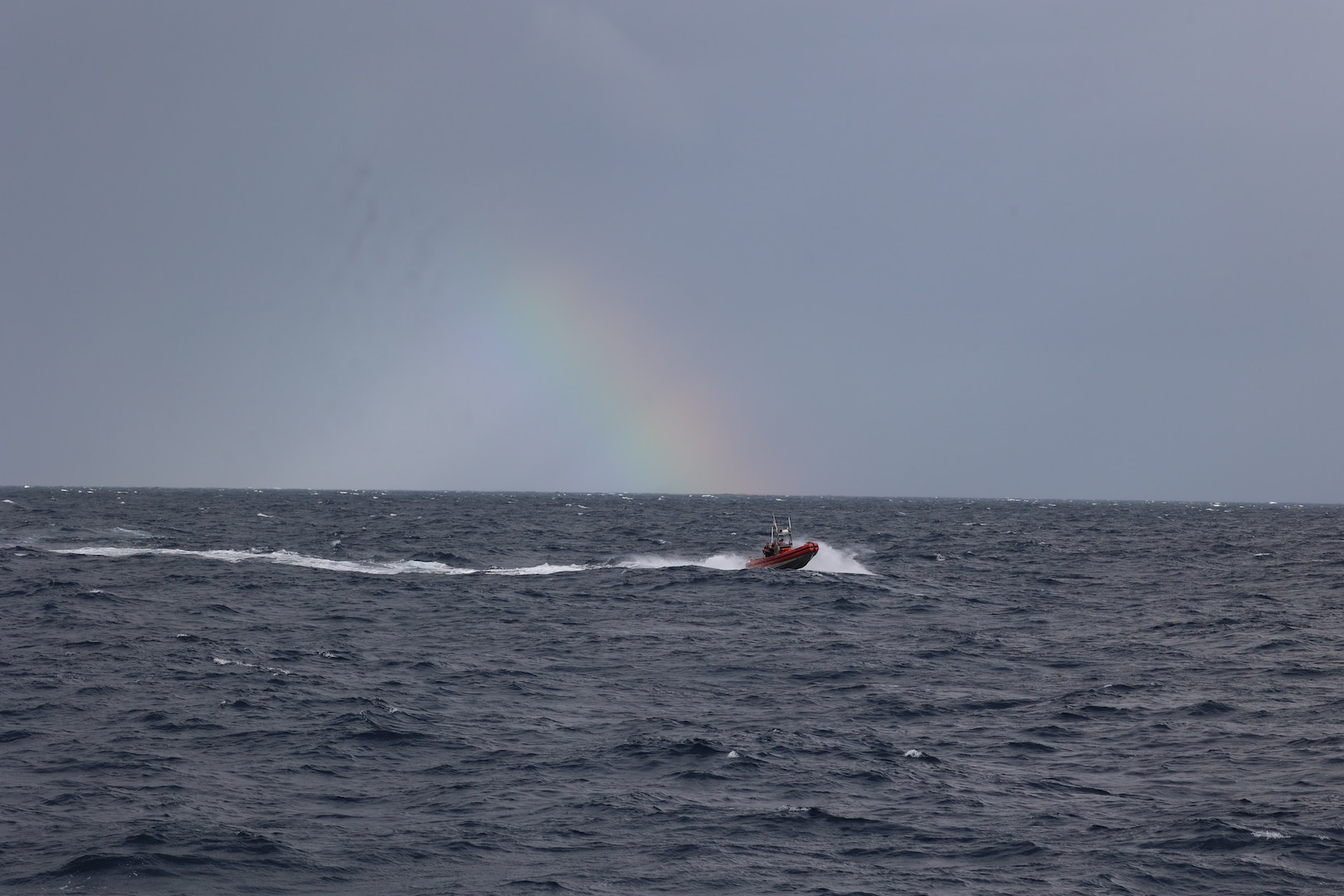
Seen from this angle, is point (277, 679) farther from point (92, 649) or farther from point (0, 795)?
point (0, 795)

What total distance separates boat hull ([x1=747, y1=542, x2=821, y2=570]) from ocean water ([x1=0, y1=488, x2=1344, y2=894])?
7046 mm

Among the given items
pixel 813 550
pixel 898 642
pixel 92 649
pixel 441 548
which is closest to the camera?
pixel 92 649

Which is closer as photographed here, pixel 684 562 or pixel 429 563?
pixel 429 563

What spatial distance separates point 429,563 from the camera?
Answer: 240 ft

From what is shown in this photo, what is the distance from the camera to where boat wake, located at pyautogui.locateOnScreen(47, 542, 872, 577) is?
68750mm

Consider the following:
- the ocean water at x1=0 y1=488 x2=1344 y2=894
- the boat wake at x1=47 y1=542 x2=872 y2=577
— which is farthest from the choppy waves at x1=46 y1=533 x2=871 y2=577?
the ocean water at x1=0 y1=488 x2=1344 y2=894

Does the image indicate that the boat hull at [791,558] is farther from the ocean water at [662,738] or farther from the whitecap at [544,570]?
the whitecap at [544,570]

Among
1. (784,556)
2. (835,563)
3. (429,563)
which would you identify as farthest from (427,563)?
(835,563)

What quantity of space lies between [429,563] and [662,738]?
48.1 meters

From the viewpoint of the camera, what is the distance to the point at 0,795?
22000 mm

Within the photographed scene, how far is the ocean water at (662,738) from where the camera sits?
19.2 m

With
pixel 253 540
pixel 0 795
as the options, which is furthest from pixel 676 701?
pixel 253 540

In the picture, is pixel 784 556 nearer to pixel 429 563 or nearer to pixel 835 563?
pixel 835 563

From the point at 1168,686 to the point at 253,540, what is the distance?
7506cm
